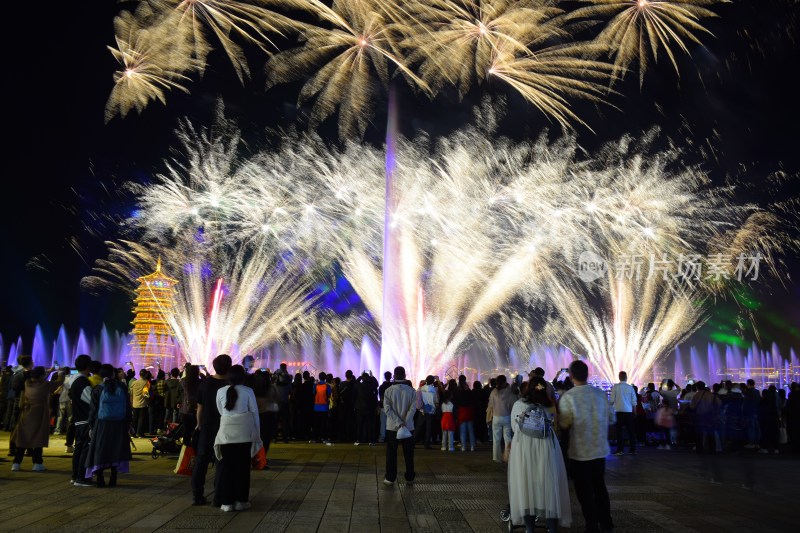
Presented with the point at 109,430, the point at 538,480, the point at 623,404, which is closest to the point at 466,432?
the point at 623,404

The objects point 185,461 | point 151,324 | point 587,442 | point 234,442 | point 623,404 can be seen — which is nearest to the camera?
point 587,442

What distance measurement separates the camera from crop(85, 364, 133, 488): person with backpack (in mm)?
11078

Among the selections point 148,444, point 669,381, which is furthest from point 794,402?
point 148,444

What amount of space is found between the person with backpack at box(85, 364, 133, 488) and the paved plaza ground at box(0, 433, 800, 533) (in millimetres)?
338

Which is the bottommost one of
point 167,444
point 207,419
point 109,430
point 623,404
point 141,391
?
point 167,444

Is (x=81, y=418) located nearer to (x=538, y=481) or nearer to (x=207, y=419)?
(x=207, y=419)

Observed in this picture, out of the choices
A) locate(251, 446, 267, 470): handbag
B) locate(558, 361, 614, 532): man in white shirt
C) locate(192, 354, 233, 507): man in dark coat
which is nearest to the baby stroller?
locate(251, 446, 267, 470): handbag

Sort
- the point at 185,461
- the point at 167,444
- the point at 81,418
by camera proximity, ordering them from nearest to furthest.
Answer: the point at 81,418 → the point at 185,461 → the point at 167,444

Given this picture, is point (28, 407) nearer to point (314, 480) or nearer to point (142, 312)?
point (314, 480)

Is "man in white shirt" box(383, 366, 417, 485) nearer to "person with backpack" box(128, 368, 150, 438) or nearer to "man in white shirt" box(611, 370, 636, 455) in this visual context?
"man in white shirt" box(611, 370, 636, 455)

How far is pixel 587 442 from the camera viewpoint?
316 inches

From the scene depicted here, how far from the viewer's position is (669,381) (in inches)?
821

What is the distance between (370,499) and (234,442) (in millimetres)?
2067

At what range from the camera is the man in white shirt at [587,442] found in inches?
314
